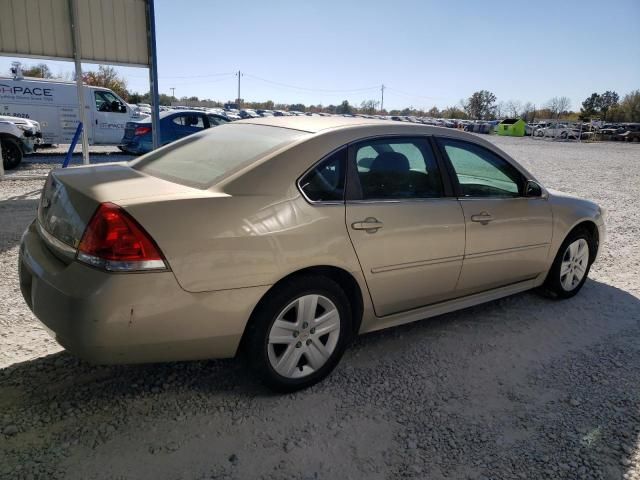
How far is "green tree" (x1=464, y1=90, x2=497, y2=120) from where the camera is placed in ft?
286

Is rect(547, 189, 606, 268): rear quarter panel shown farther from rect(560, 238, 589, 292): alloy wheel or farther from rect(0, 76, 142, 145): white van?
rect(0, 76, 142, 145): white van

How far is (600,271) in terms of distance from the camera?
5.50 meters

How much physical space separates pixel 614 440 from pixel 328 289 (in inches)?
68.1

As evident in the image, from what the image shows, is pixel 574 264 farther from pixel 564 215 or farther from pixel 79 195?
pixel 79 195

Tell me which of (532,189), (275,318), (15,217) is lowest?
(15,217)

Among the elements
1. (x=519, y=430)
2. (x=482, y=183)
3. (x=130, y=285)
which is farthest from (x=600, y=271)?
(x=130, y=285)

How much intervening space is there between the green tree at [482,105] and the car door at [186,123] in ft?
268

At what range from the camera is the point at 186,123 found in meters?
13.9

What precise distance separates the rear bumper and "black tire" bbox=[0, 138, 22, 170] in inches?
397

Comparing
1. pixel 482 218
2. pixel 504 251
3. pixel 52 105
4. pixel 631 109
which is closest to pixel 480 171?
pixel 482 218

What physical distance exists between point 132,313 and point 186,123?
41.2 ft

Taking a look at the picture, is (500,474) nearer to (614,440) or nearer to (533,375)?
(614,440)

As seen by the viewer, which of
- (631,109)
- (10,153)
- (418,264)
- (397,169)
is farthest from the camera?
(631,109)

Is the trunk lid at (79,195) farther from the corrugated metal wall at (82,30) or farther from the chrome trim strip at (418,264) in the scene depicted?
the corrugated metal wall at (82,30)
